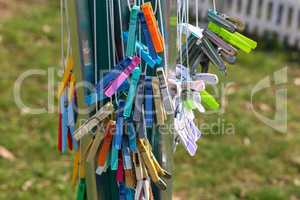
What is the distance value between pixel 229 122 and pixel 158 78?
2.04 m

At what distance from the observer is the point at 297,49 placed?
185 inches

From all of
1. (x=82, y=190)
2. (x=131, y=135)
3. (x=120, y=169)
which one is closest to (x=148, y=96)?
(x=131, y=135)

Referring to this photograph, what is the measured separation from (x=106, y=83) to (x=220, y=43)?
0.37 m

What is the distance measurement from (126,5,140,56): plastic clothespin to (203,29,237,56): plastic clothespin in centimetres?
26

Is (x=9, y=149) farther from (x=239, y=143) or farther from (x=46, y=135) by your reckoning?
(x=239, y=143)

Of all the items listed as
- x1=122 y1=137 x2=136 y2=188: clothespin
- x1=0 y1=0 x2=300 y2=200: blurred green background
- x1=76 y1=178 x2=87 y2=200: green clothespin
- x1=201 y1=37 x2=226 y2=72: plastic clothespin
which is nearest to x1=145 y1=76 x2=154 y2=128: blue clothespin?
x1=122 y1=137 x2=136 y2=188: clothespin

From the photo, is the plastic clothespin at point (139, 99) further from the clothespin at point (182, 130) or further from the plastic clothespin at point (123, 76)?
the clothespin at point (182, 130)

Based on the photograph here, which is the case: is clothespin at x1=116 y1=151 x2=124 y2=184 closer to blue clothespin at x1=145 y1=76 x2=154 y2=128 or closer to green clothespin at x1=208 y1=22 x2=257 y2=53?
blue clothespin at x1=145 y1=76 x2=154 y2=128

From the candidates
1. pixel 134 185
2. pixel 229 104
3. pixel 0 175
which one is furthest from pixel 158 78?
pixel 229 104

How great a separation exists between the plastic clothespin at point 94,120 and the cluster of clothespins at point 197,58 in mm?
214

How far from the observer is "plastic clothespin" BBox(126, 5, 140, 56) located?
1579 millimetres

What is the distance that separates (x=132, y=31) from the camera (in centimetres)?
159

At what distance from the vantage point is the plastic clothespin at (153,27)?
1561 millimetres

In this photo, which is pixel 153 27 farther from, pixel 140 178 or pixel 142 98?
pixel 140 178
